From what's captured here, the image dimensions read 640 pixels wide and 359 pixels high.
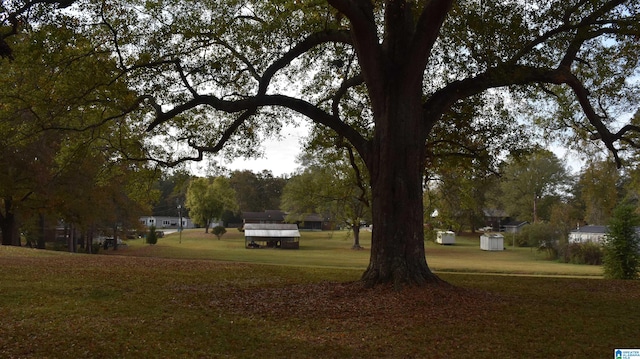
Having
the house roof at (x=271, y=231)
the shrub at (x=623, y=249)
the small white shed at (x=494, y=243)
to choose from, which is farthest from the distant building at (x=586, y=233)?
the shrub at (x=623, y=249)

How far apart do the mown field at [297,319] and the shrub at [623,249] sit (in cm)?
579

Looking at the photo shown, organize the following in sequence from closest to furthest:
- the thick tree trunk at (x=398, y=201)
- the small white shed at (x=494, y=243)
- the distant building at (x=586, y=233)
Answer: the thick tree trunk at (x=398, y=201) < the distant building at (x=586, y=233) < the small white shed at (x=494, y=243)

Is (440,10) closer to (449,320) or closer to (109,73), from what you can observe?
(449,320)

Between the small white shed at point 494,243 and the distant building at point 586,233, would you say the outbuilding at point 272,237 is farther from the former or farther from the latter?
the distant building at point 586,233

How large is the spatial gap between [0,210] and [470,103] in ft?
107

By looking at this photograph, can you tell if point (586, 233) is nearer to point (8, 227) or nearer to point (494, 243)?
point (494, 243)

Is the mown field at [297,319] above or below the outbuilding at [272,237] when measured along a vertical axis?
Result: above

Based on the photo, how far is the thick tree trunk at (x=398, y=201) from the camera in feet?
34.7

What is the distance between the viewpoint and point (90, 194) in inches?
1239

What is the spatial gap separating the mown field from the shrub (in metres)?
5.79

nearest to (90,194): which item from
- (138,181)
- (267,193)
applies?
(138,181)

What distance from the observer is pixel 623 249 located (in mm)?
18531

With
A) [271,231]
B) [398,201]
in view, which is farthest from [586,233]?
[398,201]

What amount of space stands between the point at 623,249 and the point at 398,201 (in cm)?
1278
